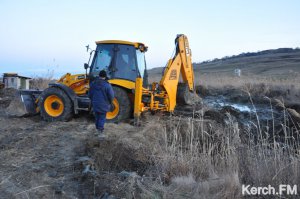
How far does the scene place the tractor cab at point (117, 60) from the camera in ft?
33.7

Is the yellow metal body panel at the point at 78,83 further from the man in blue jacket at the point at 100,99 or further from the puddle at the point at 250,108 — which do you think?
the puddle at the point at 250,108

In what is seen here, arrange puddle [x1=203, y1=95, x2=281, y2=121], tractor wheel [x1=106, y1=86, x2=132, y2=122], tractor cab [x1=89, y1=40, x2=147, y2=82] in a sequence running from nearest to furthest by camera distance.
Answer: tractor wheel [x1=106, y1=86, x2=132, y2=122] → tractor cab [x1=89, y1=40, x2=147, y2=82] → puddle [x1=203, y1=95, x2=281, y2=121]

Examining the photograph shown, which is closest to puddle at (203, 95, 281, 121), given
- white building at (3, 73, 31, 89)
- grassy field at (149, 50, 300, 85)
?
grassy field at (149, 50, 300, 85)

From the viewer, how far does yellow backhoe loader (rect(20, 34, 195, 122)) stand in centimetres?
992

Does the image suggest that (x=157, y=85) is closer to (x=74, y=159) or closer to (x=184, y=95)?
(x=184, y=95)

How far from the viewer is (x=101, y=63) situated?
10.5 m

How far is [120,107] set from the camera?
9883mm

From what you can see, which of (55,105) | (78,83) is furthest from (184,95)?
(55,105)

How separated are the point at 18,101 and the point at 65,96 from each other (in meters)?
4.56

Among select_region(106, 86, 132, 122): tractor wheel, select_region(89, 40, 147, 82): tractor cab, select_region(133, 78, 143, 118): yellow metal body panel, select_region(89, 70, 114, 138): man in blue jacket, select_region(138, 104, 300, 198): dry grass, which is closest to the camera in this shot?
select_region(138, 104, 300, 198): dry grass

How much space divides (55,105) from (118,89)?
177cm

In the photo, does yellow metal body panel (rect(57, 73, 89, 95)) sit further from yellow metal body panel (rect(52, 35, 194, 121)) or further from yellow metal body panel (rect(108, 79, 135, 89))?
yellow metal body panel (rect(108, 79, 135, 89))

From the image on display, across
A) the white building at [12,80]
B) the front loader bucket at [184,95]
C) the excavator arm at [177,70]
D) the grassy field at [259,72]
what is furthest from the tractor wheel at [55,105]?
the grassy field at [259,72]

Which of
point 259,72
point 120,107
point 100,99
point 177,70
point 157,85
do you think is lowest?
point 120,107
